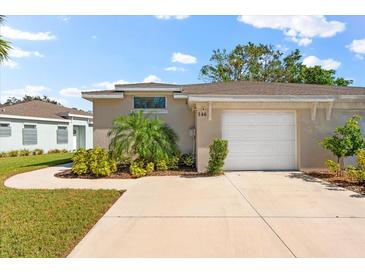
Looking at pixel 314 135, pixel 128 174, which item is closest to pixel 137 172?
pixel 128 174

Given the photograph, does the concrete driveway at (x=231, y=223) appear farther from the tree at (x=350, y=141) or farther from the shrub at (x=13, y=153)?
the shrub at (x=13, y=153)

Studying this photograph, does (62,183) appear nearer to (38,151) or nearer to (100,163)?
(100,163)

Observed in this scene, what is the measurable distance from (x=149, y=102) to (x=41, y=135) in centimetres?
1311

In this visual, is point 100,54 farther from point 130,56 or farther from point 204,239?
point 204,239

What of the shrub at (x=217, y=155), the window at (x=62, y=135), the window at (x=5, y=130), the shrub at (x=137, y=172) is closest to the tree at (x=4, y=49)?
the shrub at (x=137, y=172)

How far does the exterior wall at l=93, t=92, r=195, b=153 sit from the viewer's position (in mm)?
11609

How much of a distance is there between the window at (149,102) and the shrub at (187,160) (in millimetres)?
2549

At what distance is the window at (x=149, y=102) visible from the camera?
38.3 feet

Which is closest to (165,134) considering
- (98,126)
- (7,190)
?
(98,126)

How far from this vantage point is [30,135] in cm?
1941

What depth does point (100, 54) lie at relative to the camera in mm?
13031

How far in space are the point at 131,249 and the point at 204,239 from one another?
1085 millimetres

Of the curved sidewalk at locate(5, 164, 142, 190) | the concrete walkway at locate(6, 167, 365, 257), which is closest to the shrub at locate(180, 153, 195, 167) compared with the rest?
the curved sidewalk at locate(5, 164, 142, 190)
